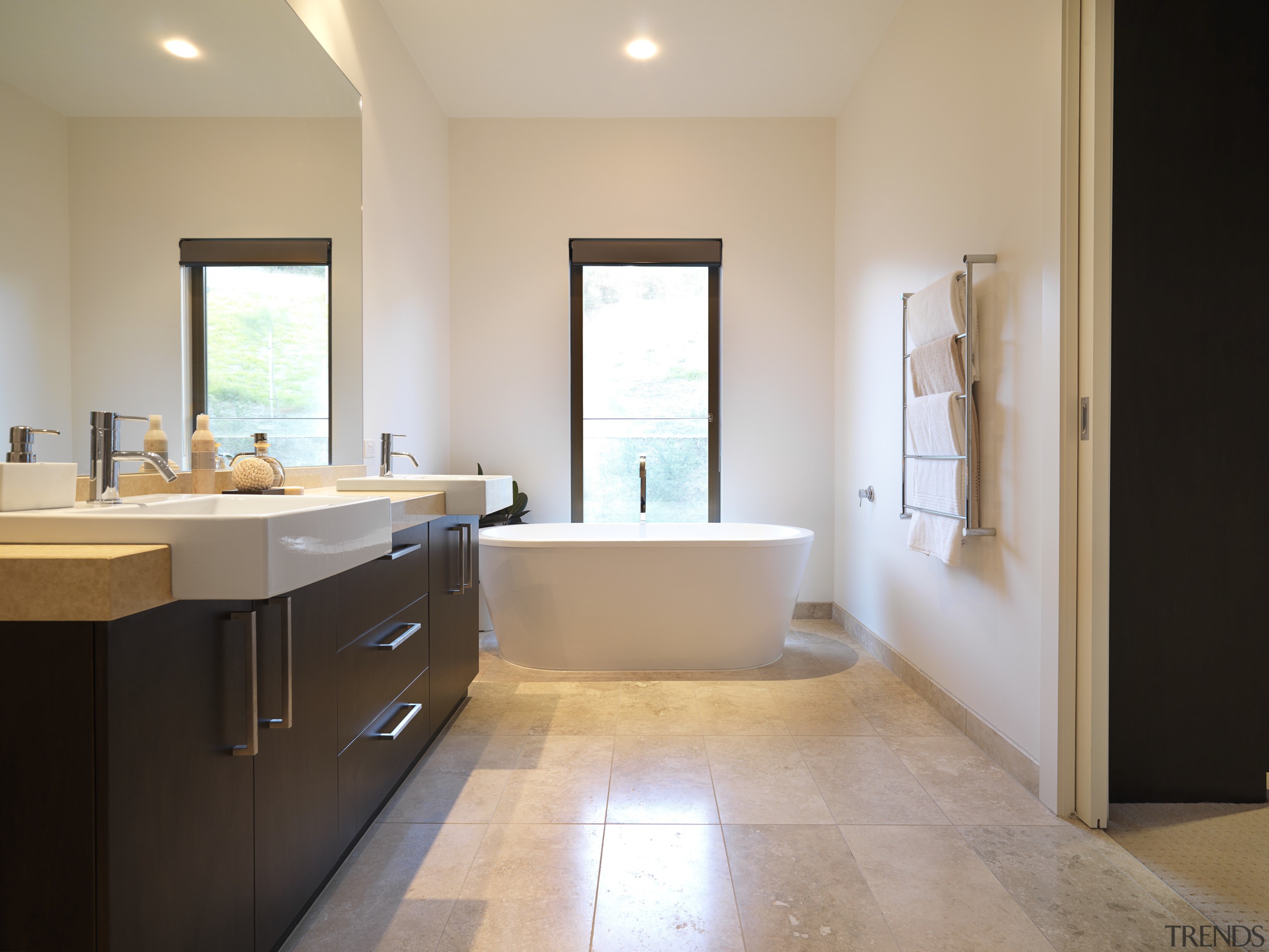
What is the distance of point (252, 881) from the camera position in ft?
3.83

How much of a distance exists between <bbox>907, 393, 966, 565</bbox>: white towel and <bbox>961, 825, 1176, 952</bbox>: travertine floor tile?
0.85 m

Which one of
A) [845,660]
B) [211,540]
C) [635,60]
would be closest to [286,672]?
[211,540]

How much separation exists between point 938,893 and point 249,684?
4.69 ft

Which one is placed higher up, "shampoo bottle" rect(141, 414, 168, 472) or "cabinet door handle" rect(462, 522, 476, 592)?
"shampoo bottle" rect(141, 414, 168, 472)

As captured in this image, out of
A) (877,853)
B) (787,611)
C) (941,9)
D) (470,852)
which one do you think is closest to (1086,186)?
(941,9)

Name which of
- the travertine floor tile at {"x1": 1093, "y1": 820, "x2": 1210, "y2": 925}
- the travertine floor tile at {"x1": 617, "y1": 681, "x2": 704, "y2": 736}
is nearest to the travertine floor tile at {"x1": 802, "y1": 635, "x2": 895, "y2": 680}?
the travertine floor tile at {"x1": 617, "y1": 681, "x2": 704, "y2": 736}

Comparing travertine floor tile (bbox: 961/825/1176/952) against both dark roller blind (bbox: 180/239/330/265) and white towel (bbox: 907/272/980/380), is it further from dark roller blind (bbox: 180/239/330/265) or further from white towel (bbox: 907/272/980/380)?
dark roller blind (bbox: 180/239/330/265)

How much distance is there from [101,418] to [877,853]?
1936mm

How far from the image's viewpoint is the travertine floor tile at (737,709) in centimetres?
252

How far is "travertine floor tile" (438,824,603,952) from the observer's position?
1.40 meters

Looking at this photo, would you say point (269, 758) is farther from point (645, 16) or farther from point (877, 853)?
point (645, 16)

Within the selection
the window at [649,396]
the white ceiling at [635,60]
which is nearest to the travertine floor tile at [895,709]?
the window at [649,396]

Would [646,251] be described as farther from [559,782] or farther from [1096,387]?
[559,782]

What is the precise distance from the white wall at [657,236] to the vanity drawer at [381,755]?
207 cm
